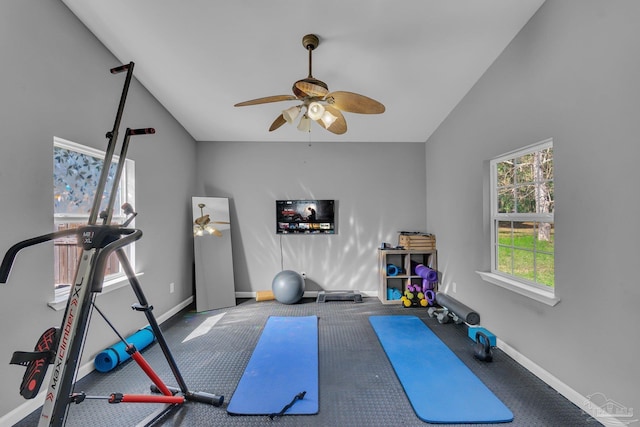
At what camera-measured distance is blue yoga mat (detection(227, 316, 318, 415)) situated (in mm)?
1897

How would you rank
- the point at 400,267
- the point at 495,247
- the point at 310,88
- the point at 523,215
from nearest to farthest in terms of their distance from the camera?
the point at 310,88 → the point at 523,215 → the point at 495,247 → the point at 400,267

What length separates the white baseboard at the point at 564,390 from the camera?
168 centimetres

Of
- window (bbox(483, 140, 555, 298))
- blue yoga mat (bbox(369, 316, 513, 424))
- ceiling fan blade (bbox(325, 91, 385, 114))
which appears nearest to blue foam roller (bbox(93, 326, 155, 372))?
blue yoga mat (bbox(369, 316, 513, 424))

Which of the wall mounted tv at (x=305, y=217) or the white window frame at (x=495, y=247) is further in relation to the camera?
the wall mounted tv at (x=305, y=217)

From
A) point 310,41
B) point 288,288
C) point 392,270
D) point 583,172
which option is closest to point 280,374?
point 288,288

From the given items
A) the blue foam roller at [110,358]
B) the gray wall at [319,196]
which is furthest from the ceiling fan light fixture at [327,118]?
the blue foam roller at [110,358]

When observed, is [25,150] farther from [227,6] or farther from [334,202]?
[334,202]

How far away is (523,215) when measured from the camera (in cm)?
254

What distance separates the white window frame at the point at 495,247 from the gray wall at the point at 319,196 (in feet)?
5.29

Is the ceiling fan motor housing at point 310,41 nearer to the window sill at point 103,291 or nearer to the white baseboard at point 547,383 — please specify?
the window sill at point 103,291

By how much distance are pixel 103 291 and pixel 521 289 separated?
12.0 feet

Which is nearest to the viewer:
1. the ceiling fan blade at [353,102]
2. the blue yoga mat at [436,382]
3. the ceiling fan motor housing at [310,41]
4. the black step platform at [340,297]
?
the blue yoga mat at [436,382]

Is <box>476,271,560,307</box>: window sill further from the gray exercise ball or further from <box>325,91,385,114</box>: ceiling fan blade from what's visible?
the gray exercise ball

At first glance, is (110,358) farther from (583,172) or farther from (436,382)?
(583,172)
